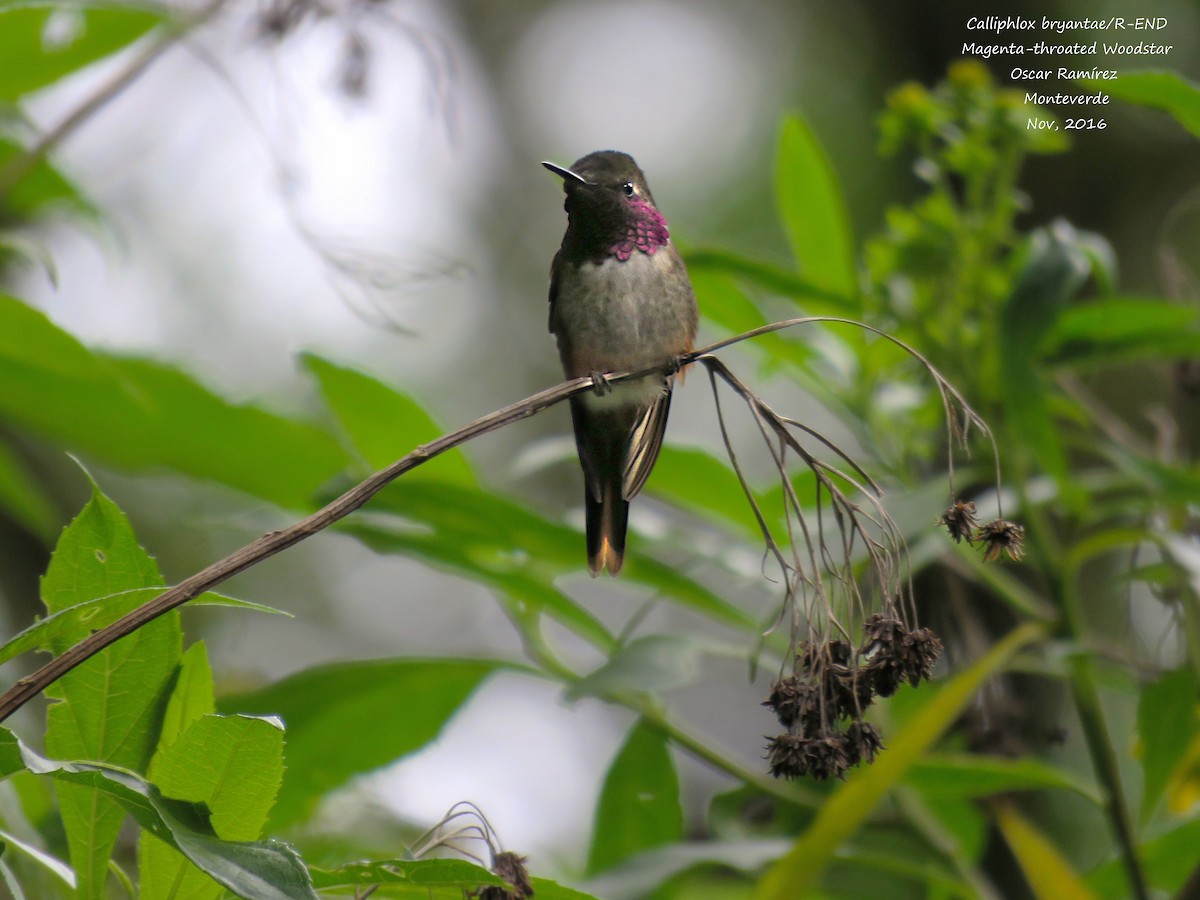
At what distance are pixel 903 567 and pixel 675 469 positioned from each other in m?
0.78

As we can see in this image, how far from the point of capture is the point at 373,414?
7.78ft

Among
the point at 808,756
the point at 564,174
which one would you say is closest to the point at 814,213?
the point at 564,174

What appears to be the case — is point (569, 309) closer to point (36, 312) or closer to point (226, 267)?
point (36, 312)

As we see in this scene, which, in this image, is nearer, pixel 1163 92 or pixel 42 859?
pixel 42 859

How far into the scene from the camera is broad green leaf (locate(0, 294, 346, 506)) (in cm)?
231

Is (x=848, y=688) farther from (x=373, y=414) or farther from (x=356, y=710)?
(x=356, y=710)

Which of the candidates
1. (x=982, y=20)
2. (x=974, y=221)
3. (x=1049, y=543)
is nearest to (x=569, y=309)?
(x=974, y=221)

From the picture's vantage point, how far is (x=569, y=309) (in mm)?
2475

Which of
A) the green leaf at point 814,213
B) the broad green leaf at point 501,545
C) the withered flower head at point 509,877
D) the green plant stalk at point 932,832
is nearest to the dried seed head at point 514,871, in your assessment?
the withered flower head at point 509,877

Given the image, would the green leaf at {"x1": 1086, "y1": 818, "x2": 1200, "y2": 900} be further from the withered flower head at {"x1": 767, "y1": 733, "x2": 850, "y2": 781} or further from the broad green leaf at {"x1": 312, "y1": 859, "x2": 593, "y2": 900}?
the broad green leaf at {"x1": 312, "y1": 859, "x2": 593, "y2": 900}

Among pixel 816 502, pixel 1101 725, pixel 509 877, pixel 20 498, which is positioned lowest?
pixel 1101 725

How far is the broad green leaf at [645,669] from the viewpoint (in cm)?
190

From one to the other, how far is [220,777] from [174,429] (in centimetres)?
134

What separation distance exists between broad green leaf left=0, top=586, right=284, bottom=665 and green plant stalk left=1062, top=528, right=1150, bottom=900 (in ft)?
5.41
